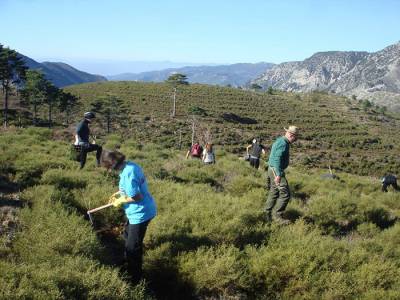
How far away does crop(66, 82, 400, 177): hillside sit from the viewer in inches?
2420

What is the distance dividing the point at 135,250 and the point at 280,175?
3.37 meters

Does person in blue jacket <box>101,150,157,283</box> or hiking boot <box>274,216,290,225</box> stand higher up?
person in blue jacket <box>101,150,157,283</box>

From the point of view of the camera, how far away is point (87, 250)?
15.1 ft

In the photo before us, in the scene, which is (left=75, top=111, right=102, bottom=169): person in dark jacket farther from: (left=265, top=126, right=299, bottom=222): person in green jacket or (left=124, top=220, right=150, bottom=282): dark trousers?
(left=124, top=220, right=150, bottom=282): dark trousers

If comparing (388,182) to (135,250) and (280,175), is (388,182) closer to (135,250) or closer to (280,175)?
(280,175)

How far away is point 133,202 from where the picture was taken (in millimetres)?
4629

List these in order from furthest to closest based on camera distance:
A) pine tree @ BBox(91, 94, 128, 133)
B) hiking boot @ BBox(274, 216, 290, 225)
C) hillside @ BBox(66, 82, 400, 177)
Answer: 1. pine tree @ BBox(91, 94, 128, 133)
2. hillside @ BBox(66, 82, 400, 177)
3. hiking boot @ BBox(274, 216, 290, 225)

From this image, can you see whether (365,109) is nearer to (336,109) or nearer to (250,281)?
(336,109)

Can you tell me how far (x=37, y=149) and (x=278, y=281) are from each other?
27.8ft

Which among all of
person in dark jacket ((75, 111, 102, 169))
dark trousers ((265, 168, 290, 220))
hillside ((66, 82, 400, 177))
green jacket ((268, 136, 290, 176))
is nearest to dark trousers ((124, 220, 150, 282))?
dark trousers ((265, 168, 290, 220))

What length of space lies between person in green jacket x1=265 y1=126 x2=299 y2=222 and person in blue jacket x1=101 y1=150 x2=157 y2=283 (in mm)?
2987

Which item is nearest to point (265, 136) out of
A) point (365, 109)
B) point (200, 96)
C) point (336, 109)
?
point (200, 96)

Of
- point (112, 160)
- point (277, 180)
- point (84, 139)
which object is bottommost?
point (277, 180)

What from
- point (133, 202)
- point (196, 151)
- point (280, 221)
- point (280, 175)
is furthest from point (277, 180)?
point (196, 151)
